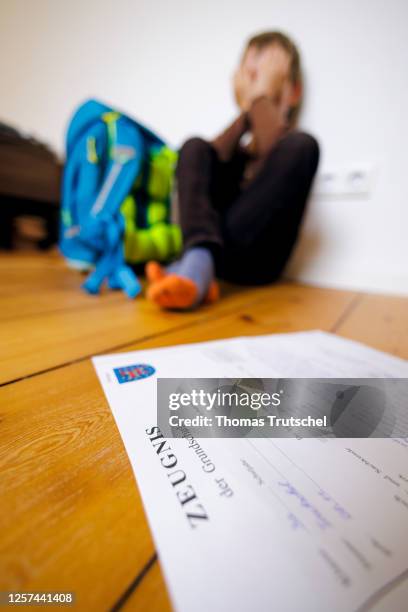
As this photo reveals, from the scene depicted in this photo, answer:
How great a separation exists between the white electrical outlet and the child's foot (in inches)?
21.7

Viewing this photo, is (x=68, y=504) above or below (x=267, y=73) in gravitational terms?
below

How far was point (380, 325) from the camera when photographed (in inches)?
20.1

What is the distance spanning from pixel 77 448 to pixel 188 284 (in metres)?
0.33

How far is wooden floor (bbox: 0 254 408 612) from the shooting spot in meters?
0.11

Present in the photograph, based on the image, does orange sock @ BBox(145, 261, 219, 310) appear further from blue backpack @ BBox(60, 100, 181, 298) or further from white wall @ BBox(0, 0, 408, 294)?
white wall @ BBox(0, 0, 408, 294)

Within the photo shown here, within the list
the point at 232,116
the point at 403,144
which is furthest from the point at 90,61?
the point at 403,144

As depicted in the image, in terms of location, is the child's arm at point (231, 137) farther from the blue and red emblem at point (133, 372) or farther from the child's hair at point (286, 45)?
the blue and red emblem at point (133, 372)

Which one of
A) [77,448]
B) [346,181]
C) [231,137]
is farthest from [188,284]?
[346,181]

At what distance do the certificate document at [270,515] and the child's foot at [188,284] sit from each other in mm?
251

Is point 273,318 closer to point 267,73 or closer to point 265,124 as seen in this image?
point 265,124

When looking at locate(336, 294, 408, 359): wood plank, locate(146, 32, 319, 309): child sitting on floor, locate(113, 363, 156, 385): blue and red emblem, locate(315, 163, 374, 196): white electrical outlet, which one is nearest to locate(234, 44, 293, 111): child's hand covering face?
locate(146, 32, 319, 309): child sitting on floor

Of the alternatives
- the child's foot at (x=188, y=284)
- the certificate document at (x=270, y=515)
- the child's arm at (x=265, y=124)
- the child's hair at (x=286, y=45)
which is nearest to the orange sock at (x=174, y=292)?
the child's foot at (x=188, y=284)

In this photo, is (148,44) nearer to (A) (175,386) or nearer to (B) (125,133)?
(B) (125,133)

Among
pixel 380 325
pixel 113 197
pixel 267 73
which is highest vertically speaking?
pixel 267 73
